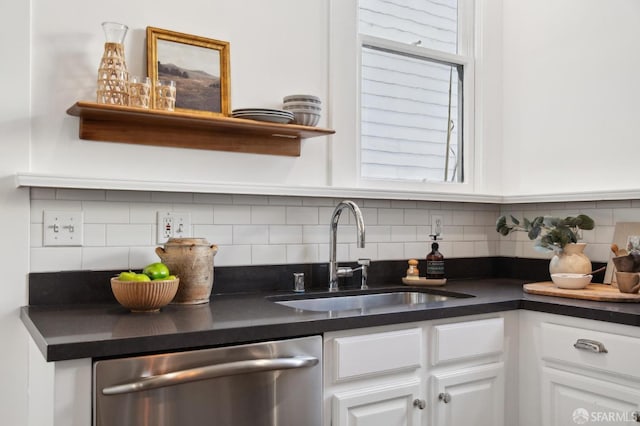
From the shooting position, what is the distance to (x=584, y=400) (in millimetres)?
1998

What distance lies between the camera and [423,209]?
282cm

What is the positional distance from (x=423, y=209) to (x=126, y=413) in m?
1.77

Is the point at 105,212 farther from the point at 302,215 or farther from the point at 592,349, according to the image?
the point at 592,349

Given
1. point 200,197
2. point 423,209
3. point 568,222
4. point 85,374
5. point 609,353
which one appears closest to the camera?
point 85,374

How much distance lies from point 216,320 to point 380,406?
593 mm

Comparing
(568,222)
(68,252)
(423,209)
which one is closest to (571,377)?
(568,222)

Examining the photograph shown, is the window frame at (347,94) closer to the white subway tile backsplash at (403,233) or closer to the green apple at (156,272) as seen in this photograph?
the white subway tile backsplash at (403,233)

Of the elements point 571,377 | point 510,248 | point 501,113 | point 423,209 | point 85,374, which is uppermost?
point 501,113

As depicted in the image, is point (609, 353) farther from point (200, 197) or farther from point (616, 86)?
point (200, 197)

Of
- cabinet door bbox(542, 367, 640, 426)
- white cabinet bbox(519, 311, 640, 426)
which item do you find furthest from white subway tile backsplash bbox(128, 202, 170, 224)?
cabinet door bbox(542, 367, 640, 426)

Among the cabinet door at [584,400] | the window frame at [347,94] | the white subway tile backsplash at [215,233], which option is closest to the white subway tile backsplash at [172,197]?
the white subway tile backsplash at [215,233]

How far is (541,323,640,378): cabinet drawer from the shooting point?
188cm

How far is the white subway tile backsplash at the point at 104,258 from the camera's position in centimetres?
202

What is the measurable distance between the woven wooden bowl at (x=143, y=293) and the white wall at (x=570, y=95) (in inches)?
74.4
